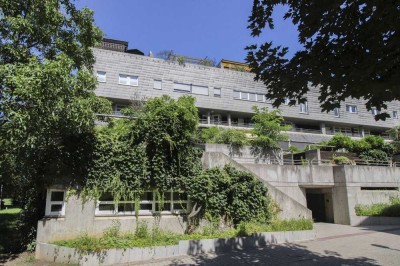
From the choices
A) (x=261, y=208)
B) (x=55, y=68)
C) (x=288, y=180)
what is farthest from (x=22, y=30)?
(x=288, y=180)

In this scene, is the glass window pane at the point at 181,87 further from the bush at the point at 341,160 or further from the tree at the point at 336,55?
the tree at the point at 336,55

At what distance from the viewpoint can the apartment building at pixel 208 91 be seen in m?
30.9

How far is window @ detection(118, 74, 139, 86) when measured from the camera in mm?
31094

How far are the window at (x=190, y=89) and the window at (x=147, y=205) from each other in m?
19.8

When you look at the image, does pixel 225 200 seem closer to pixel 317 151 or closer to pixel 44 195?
pixel 44 195

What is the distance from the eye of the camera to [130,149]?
13648 millimetres

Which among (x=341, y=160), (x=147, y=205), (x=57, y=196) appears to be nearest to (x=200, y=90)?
(x=341, y=160)

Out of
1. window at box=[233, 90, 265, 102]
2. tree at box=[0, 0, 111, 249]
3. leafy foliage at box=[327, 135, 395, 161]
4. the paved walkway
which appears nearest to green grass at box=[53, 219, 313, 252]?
the paved walkway

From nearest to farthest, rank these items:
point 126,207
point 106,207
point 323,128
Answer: point 106,207 < point 126,207 < point 323,128

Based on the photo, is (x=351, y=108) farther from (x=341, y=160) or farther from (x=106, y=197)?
(x=106, y=197)

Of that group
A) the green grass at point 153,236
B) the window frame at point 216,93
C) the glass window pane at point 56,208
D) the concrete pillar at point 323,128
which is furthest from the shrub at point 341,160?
the concrete pillar at point 323,128

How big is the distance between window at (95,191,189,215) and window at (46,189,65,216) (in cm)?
132

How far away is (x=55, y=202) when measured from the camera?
12.7 meters

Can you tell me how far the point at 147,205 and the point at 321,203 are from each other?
1350 cm
